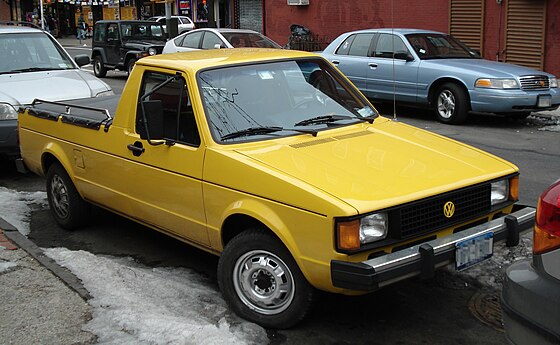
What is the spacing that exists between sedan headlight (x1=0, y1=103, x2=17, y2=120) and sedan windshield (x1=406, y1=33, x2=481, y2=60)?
7.13 metres

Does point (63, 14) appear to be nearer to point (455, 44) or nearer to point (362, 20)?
point (362, 20)

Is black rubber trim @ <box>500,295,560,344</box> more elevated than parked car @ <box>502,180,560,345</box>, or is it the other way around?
parked car @ <box>502,180,560,345</box>

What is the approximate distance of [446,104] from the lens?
1230 cm

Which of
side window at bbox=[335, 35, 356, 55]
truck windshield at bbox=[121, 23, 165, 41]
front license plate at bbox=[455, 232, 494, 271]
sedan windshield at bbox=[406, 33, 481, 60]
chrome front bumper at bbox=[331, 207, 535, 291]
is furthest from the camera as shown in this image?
truck windshield at bbox=[121, 23, 165, 41]

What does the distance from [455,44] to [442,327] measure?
31.8 feet

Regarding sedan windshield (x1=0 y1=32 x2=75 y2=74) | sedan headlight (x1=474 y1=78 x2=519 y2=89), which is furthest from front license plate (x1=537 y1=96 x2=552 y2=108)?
sedan windshield (x1=0 y1=32 x2=75 y2=74)

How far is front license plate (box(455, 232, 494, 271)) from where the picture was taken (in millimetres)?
4168

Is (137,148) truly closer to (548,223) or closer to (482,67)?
(548,223)

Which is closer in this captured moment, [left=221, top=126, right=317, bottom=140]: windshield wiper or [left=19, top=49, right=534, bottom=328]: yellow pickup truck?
[left=19, top=49, right=534, bottom=328]: yellow pickup truck

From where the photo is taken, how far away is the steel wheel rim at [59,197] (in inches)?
257

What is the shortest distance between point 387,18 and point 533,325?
19755 millimetres

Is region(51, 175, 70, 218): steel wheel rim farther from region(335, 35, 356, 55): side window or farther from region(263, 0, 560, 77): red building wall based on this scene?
region(263, 0, 560, 77): red building wall

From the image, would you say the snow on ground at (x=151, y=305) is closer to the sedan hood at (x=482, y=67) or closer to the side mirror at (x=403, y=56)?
the sedan hood at (x=482, y=67)

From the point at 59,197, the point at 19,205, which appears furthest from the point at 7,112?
the point at 59,197
